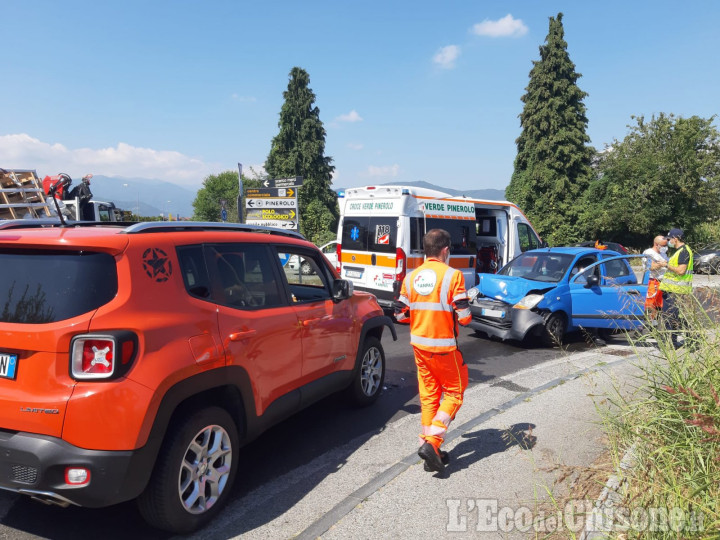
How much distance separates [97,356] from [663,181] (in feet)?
114

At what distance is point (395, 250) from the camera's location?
32.9ft

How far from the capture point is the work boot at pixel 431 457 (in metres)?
3.60

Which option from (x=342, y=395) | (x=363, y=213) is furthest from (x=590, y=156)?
(x=342, y=395)

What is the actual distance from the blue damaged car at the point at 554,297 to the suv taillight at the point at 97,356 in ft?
21.1

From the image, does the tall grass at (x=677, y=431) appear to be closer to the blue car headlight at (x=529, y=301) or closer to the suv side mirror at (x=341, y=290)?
the suv side mirror at (x=341, y=290)

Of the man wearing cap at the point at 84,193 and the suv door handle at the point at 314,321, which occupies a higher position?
the man wearing cap at the point at 84,193

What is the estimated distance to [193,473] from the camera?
2996mm

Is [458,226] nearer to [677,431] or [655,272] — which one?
[655,272]

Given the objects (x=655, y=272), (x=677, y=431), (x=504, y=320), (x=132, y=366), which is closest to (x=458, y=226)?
(x=504, y=320)

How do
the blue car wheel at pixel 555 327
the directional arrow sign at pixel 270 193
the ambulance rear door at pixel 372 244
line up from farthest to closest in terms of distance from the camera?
the directional arrow sign at pixel 270 193
the ambulance rear door at pixel 372 244
the blue car wheel at pixel 555 327

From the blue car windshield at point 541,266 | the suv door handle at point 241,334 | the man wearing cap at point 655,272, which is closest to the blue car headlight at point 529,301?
the blue car windshield at point 541,266

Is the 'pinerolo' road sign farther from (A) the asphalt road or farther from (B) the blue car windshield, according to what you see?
(A) the asphalt road

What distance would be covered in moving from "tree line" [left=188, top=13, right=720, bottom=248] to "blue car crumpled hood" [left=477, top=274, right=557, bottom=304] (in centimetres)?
2376

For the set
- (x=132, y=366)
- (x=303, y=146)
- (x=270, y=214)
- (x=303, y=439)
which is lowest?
(x=303, y=439)
